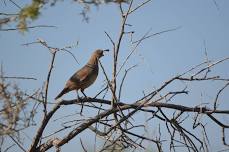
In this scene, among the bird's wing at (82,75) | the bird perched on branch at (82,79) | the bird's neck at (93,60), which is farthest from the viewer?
the bird's neck at (93,60)

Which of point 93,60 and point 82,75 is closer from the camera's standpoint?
point 82,75

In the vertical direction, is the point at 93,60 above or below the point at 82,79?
above

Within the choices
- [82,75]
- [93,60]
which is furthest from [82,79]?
[93,60]

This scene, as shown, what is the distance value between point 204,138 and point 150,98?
62 cm

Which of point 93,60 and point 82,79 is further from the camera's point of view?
point 93,60

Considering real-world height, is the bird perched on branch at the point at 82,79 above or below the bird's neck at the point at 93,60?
below

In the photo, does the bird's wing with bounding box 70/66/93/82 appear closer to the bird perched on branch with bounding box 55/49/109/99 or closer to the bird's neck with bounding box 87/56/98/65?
the bird perched on branch with bounding box 55/49/109/99

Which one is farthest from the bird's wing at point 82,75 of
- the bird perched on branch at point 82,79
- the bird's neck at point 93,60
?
the bird's neck at point 93,60

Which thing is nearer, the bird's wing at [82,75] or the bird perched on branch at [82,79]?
the bird perched on branch at [82,79]

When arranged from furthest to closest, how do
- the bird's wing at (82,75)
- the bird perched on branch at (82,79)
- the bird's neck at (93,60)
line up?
1. the bird's neck at (93,60)
2. the bird's wing at (82,75)
3. the bird perched on branch at (82,79)

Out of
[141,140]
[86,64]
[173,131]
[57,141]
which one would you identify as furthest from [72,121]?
[86,64]

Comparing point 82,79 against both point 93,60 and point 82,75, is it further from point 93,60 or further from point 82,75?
point 93,60

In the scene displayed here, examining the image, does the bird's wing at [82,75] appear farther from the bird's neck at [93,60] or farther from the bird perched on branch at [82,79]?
the bird's neck at [93,60]

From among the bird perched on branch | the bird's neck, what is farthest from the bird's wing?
the bird's neck
